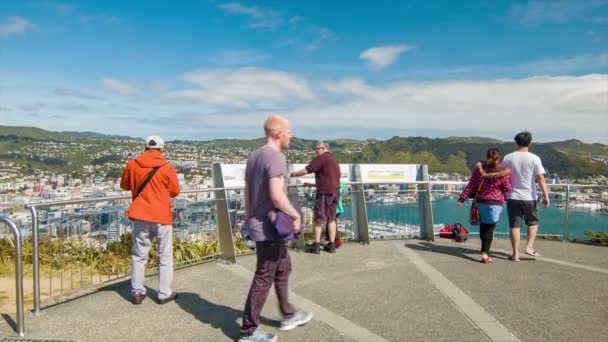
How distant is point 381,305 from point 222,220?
3.38m

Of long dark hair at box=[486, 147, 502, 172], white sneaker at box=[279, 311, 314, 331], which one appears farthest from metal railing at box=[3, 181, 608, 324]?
white sneaker at box=[279, 311, 314, 331]

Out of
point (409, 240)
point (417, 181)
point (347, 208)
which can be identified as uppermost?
point (417, 181)

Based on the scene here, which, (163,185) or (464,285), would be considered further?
(464,285)

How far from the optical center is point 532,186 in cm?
707

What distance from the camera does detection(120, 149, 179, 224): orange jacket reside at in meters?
4.79

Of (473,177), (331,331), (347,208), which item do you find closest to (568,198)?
(473,177)

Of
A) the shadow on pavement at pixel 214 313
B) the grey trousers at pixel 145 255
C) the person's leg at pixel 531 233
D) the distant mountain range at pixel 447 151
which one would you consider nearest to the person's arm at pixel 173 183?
the grey trousers at pixel 145 255

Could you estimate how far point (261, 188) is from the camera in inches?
144

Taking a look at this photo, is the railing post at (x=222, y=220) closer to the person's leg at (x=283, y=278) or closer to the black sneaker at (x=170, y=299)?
the black sneaker at (x=170, y=299)

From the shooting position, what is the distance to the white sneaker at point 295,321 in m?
4.12

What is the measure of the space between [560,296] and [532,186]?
93.2 inches

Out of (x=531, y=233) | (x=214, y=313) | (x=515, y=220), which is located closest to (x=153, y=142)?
(x=214, y=313)

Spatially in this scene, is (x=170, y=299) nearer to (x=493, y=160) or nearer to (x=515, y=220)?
(x=493, y=160)

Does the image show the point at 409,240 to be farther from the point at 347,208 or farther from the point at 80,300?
the point at 80,300
